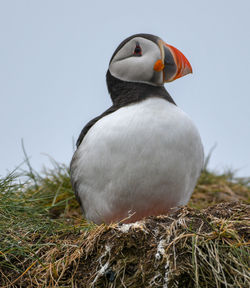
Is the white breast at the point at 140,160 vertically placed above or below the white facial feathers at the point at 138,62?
below

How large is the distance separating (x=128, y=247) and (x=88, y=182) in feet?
4.43

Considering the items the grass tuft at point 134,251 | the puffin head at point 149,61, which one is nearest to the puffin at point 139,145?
the puffin head at point 149,61

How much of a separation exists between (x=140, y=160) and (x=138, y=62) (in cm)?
104

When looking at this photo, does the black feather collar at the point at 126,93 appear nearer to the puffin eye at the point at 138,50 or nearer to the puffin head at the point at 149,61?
the puffin head at the point at 149,61

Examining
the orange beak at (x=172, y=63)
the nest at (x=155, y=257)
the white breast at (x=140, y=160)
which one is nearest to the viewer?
the nest at (x=155, y=257)

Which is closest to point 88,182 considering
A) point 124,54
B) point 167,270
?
point 124,54

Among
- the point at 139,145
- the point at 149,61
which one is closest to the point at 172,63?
the point at 149,61

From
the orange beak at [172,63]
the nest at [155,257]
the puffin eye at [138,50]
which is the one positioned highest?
the puffin eye at [138,50]

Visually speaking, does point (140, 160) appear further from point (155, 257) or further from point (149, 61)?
point (155, 257)

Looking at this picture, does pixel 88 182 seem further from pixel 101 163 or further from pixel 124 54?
pixel 124 54

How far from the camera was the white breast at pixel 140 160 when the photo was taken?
15.8ft

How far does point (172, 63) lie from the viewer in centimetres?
518

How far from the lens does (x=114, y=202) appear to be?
16.6ft

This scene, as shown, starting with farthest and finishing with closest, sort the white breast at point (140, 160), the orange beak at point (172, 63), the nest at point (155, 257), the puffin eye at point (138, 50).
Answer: the puffin eye at point (138, 50) → the orange beak at point (172, 63) → the white breast at point (140, 160) → the nest at point (155, 257)
